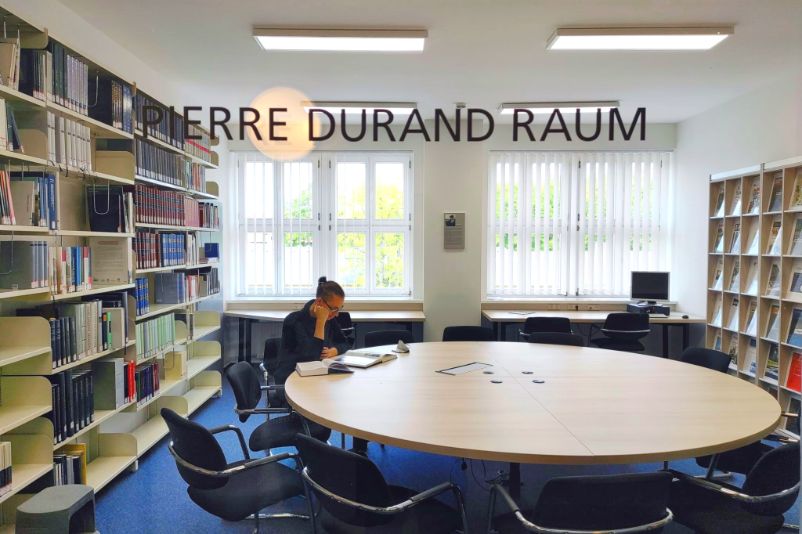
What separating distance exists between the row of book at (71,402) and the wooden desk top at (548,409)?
4.25 ft

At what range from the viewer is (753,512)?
6.63 feet

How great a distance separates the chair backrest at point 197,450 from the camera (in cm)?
215

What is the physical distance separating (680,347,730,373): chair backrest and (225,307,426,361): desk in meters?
2.82

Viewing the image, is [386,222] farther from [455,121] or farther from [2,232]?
[2,232]

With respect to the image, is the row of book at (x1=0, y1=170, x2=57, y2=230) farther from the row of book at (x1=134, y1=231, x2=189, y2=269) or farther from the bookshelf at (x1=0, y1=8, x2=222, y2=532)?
the row of book at (x1=134, y1=231, x2=189, y2=269)

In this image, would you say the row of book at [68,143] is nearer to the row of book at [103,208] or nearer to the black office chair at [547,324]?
the row of book at [103,208]

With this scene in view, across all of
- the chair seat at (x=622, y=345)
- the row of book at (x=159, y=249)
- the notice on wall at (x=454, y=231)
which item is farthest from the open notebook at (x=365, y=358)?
the chair seat at (x=622, y=345)

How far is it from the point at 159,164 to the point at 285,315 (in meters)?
2.42

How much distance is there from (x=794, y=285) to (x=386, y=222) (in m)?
4.38

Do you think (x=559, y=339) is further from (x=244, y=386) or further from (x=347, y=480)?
(x=347, y=480)

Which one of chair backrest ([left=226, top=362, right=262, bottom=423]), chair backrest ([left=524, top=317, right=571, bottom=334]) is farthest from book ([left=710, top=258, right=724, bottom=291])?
chair backrest ([left=226, top=362, right=262, bottom=423])

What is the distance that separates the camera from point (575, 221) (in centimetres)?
664

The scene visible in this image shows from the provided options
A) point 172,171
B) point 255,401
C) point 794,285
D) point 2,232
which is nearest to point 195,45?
point 172,171

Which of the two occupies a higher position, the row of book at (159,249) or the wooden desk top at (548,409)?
the row of book at (159,249)
